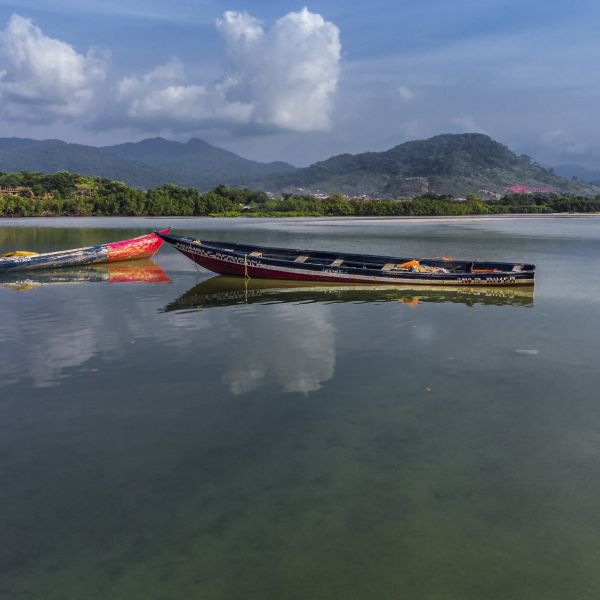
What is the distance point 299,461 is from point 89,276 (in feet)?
88.1

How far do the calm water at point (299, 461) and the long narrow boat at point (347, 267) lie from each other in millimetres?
8447

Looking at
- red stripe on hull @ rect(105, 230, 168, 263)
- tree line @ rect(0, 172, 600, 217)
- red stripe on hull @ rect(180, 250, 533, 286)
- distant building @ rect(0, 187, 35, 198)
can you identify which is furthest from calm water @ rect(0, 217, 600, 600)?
distant building @ rect(0, 187, 35, 198)

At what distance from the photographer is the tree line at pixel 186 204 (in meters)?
146

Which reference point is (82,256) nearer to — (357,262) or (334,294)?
(357,262)

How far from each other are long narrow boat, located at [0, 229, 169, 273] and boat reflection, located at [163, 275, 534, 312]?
26.8 feet

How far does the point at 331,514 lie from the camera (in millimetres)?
8180

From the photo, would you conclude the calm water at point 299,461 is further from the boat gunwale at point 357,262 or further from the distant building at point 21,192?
the distant building at point 21,192

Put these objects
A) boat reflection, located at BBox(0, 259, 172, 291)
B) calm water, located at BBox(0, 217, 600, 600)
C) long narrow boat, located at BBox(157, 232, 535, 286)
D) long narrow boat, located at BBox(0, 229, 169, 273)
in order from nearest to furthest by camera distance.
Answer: calm water, located at BBox(0, 217, 600, 600), long narrow boat, located at BBox(157, 232, 535, 286), boat reflection, located at BBox(0, 259, 172, 291), long narrow boat, located at BBox(0, 229, 169, 273)

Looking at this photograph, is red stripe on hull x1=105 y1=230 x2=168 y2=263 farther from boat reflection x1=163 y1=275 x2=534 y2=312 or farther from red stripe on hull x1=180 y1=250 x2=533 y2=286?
boat reflection x1=163 y1=275 x2=534 y2=312

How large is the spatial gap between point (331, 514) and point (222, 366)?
24.8 feet

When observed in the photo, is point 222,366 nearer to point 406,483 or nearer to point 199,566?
point 406,483

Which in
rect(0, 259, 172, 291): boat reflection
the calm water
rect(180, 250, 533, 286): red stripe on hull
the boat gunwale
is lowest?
the calm water

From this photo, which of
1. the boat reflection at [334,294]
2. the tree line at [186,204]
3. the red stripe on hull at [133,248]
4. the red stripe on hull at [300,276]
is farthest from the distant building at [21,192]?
the boat reflection at [334,294]

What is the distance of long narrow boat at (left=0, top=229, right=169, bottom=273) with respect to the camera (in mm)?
34062
